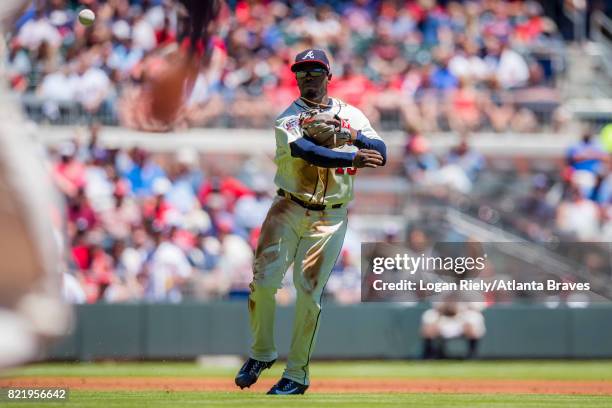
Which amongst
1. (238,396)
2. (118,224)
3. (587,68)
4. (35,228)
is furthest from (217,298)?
(35,228)

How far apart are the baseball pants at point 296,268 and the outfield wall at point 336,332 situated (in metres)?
5.25

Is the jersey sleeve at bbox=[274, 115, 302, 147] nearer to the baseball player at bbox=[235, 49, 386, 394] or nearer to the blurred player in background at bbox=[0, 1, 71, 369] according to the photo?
the baseball player at bbox=[235, 49, 386, 394]

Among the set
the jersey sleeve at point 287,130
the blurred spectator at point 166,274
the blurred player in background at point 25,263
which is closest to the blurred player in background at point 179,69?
the jersey sleeve at point 287,130

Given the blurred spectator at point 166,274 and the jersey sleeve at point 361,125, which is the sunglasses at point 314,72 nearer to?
the jersey sleeve at point 361,125

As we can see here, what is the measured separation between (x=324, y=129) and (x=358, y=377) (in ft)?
14.4

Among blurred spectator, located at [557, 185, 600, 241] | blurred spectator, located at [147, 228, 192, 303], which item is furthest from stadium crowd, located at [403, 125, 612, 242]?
blurred spectator, located at [147, 228, 192, 303]

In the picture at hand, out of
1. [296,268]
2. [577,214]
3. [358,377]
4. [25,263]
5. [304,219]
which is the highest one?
[25,263]

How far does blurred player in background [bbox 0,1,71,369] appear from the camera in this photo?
218cm

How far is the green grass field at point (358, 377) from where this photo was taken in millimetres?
6693

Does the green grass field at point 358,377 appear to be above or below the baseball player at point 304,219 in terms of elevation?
below

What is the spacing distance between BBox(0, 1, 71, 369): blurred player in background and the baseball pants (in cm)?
474

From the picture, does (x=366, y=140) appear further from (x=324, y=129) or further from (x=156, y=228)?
(x=156, y=228)

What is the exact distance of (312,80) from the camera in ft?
22.8

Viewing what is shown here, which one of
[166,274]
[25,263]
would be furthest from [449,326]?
[25,263]
